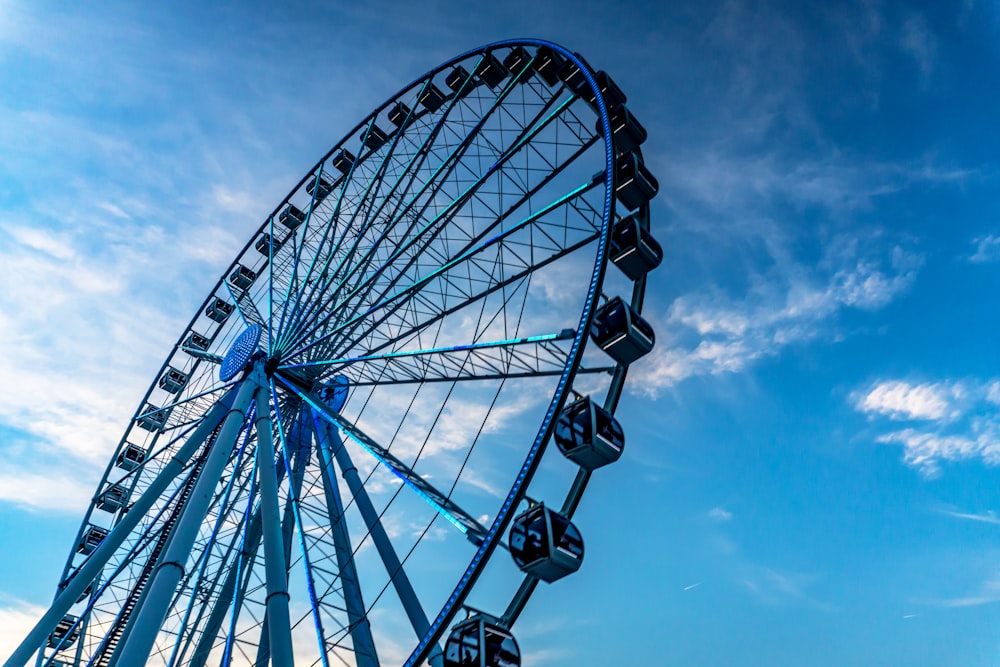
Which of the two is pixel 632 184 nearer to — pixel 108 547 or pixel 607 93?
pixel 607 93

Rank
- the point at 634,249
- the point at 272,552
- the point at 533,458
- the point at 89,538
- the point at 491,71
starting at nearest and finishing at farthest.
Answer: the point at 533,458, the point at 272,552, the point at 634,249, the point at 491,71, the point at 89,538

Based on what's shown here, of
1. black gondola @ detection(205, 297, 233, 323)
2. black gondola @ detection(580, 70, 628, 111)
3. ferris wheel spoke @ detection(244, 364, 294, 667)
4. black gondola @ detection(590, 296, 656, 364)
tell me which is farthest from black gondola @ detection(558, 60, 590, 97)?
black gondola @ detection(205, 297, 233, 323)

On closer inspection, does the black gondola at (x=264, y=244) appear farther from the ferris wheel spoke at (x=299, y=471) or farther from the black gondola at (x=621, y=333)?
the black gondola at (x=621, y=333)

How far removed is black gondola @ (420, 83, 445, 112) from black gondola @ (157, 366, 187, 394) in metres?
13.7

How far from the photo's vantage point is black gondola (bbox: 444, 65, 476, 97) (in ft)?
65.4

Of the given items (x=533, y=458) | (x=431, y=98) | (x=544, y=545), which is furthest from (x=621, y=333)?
(x=431, y=98)

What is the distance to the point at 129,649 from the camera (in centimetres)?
935

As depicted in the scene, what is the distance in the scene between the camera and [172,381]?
25.2 meters

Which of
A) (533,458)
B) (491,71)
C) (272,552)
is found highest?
(491,71)

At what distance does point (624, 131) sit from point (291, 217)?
1406cm

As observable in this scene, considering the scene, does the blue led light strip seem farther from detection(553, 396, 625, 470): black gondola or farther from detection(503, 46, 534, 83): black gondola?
detection(503, 46, 534, 83): black gondola

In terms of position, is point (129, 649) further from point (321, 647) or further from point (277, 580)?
point (321, 647)

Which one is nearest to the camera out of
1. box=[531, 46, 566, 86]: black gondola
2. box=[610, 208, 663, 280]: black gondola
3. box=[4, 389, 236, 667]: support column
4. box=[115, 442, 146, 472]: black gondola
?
box=[4, 389, 236, 667]: support column

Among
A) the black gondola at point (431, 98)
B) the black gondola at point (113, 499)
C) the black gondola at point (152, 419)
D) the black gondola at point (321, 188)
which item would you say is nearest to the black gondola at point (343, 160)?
the black gondola at point (321, 188)
